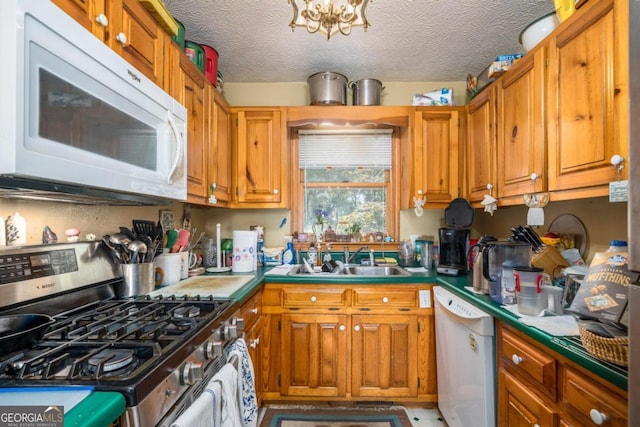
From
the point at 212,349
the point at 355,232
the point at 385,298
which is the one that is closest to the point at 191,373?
the point at 212,349

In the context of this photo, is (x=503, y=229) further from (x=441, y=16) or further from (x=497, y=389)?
(x=441, y=16)

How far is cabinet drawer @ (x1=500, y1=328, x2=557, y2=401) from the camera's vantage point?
3.23ft

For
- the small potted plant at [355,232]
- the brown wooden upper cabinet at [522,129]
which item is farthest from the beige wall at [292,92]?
the small potted plant at [355,232]

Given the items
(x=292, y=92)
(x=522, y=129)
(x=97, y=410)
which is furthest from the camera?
(x=292, y=92)

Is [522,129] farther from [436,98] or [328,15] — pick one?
[328,15]

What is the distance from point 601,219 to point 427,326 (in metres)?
1.11

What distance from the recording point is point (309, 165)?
8.59 ft

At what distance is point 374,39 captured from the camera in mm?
1926

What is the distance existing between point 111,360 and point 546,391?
1.35 m

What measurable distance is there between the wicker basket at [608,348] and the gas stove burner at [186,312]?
1261 millimetres

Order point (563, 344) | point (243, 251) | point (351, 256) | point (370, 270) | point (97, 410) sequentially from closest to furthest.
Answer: point (97, 410), point (563, 344), point (243, 251), point (370, 270), point (351, 256)

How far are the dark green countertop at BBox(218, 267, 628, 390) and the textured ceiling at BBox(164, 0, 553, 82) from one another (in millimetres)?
1573

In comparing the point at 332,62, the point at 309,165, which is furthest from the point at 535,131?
the point at 309,165

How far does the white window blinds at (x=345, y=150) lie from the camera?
260cm
